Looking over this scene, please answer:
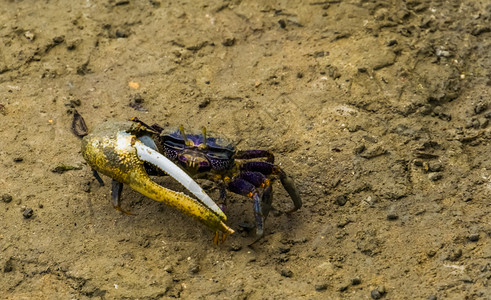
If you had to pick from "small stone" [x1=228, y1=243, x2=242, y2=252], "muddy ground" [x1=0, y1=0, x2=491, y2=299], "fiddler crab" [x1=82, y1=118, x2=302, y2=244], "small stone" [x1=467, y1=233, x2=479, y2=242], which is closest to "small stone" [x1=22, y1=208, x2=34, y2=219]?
"muddy ground" [x1=0, y1=0, x2=491, y2=299]

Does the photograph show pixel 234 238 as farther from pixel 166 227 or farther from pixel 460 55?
pixel 460 55

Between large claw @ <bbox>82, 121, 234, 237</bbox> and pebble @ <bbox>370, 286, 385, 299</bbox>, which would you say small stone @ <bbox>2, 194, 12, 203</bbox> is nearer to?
large claw @ <bbox>82, 121, 234, 237</bbox>

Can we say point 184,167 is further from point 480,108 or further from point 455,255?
point 480,108

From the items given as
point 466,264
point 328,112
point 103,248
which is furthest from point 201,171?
point 466,264

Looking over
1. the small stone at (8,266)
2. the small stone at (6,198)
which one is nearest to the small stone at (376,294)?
the small stone at (8,266)

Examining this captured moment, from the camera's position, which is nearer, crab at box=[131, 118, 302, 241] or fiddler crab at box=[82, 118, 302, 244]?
fiddler crab at box=[82, 118, 302, 244]

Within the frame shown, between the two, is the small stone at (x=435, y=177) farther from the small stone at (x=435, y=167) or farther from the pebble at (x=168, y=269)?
the pebble at (x=168, y=269)
